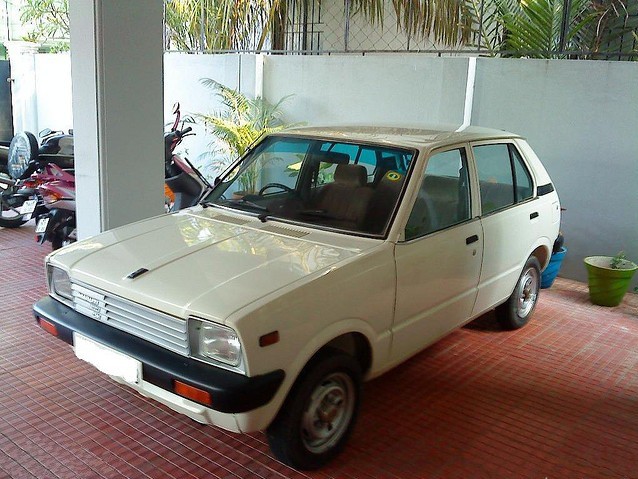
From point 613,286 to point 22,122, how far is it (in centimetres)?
1085

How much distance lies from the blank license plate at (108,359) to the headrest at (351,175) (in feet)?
5.55

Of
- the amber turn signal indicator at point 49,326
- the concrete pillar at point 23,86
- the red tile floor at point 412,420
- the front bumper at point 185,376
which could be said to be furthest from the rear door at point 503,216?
the concrete pillar at point 23,86

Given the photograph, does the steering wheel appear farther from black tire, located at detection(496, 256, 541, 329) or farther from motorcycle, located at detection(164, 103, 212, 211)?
motorcycle, located at detection(164, 103, 212, 211)

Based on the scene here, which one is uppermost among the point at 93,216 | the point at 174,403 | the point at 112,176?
the point at 112,176

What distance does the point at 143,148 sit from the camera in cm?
533

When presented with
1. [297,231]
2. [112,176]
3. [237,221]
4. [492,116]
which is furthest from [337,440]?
[492,116]

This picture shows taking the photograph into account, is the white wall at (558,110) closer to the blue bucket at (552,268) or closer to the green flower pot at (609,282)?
the blue bucket at (552,268)

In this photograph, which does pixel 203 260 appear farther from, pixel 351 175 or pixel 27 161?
pixel 27 161

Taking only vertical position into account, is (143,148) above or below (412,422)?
above

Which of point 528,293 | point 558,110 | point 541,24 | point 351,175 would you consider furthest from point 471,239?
point 541,24

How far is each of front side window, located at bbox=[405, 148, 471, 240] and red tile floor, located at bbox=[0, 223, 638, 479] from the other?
1135 millimetres

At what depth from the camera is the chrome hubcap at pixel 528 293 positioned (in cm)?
539

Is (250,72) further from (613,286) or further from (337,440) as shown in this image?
(337,440)

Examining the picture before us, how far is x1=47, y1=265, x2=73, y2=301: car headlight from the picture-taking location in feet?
11.6
